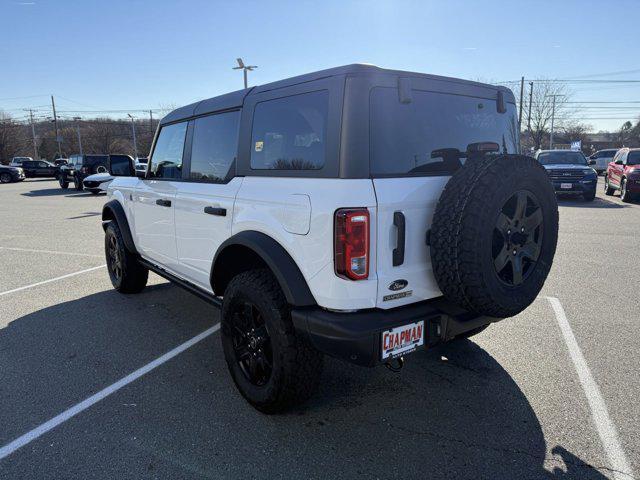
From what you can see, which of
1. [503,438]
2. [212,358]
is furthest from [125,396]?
[503,438]

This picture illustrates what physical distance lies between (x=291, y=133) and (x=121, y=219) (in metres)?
3.10

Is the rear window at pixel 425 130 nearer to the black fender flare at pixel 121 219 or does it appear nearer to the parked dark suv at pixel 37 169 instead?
the black fender flare at pixel 121 219

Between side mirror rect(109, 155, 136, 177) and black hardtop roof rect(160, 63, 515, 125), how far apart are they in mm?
793

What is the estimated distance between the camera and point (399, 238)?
235 centimetres

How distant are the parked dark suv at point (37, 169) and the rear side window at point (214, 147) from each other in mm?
38392

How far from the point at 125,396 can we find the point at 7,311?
2.75 metres

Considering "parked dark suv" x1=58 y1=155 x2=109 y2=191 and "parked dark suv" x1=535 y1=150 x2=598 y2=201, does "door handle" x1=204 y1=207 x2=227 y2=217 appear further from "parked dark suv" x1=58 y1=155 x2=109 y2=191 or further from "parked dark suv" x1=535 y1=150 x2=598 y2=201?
"parked dark suv" x1=58 y1=155 x2=109 y2=191

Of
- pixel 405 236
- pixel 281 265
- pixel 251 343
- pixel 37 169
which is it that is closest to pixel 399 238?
pixel 405 236

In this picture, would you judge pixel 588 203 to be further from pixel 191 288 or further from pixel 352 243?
pixel 352 243

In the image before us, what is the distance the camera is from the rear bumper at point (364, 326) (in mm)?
2254

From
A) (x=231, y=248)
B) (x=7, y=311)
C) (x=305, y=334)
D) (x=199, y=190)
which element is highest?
(x=199, y=190)

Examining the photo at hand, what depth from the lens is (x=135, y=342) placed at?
3.94 meters

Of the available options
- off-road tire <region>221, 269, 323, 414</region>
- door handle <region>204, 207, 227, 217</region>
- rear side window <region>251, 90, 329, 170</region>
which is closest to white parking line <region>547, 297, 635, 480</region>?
off-road tire <region>221, 269, 323, 414</region>

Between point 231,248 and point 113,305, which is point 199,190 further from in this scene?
point 113,305
